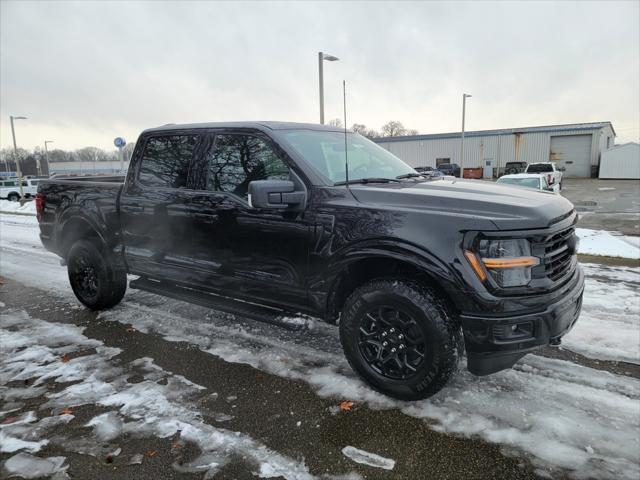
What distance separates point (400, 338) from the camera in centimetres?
300

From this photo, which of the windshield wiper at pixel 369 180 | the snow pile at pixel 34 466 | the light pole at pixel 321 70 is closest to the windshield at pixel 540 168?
the light pole at pixel 321 70

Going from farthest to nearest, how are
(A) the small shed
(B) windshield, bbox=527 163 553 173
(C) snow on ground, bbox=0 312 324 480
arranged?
(A) the small shed
(B) windshield, bbox=527 163 553 173
(C) snow on ground, bbox=0 312 324 480

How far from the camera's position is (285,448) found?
2613 mm

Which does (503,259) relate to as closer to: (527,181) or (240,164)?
(240,164)

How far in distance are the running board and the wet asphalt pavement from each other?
0.43 metres

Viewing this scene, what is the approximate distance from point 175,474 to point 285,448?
630 mm

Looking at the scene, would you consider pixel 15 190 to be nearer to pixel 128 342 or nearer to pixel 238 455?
pixel 128 342

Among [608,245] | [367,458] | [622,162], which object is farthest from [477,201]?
[622,162]

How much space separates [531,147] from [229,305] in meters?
46.4

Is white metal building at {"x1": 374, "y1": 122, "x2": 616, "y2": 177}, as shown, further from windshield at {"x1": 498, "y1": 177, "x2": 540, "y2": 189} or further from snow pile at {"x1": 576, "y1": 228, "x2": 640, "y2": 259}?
snow pile at {"x1": 576, "y1": 228, "x2": 640, "y2": 259}

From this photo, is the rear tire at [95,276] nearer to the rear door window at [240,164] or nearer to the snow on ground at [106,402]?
the snow on ground at [106,402]

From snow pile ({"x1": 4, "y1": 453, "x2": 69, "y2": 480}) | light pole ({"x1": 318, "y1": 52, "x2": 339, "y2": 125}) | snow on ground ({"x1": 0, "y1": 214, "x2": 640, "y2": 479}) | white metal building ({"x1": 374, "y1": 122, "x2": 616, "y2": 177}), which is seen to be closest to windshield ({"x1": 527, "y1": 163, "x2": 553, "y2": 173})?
white metal building ({"x1": 374, "y1": 122, "x2": 616, "y2": 177})

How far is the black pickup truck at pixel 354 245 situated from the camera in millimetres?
2672

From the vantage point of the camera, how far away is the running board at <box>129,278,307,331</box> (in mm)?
3520
